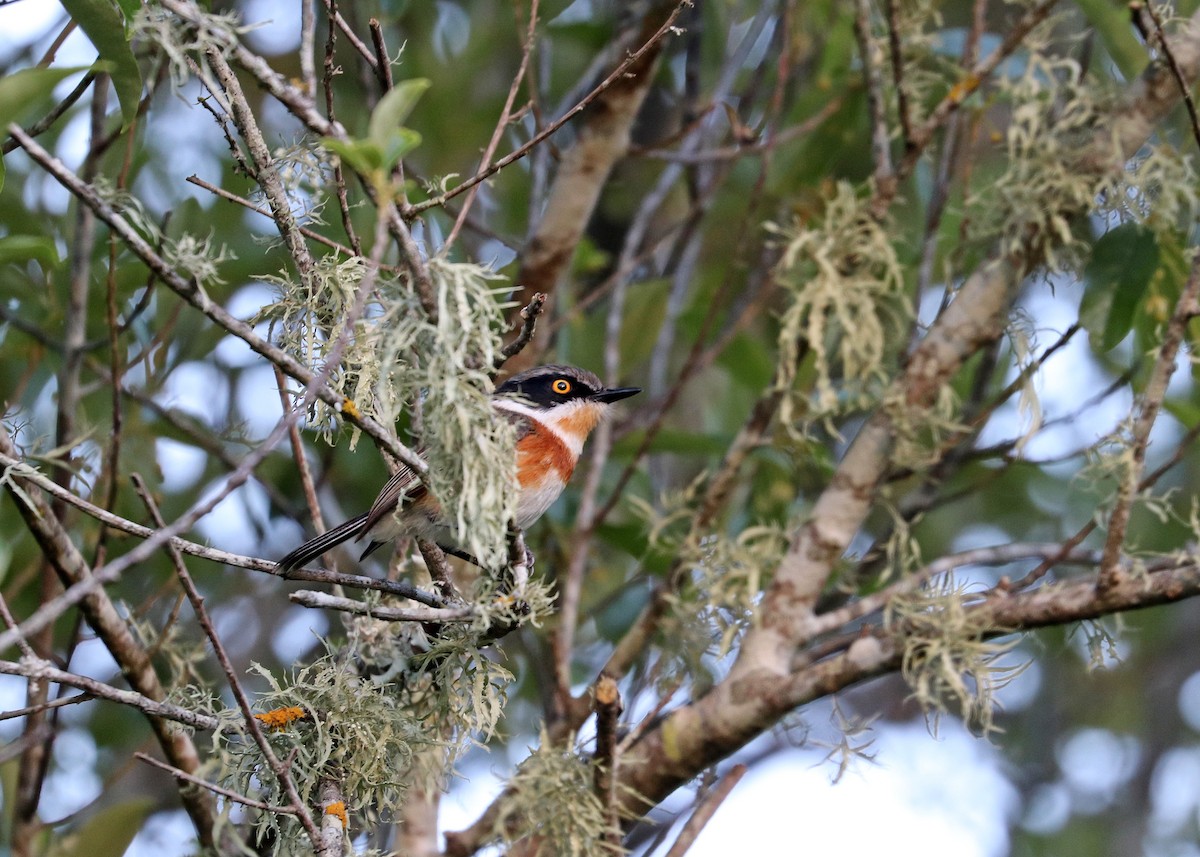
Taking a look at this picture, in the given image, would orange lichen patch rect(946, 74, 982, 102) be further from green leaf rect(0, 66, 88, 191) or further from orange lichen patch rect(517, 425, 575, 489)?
green leaf rect(0, 66, 88, 191)

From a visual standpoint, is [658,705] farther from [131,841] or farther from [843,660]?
[131,841]

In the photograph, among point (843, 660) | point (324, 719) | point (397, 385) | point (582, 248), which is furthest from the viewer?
point (582, 248)

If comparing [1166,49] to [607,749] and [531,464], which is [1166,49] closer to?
[531,464]

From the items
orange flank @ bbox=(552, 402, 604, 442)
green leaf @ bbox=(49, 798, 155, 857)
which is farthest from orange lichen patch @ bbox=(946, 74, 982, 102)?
green leaf @ bbox=(49, 798, 155, 857)

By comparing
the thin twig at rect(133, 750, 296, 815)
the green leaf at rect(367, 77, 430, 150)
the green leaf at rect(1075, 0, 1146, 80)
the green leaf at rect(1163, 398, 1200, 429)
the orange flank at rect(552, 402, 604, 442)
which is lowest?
the thin twig at rect(133, 750, 296, 815)

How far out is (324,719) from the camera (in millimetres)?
3006

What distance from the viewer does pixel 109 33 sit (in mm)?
2791

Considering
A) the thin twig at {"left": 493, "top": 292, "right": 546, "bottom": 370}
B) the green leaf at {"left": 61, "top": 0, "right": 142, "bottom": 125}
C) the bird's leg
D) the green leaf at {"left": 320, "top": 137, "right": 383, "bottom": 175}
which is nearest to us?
the green leaf at {"left": 320, "top": 137, "right": 383, "bottom": 175}

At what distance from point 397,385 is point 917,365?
2.51m

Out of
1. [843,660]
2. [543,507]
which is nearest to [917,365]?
[843,660]

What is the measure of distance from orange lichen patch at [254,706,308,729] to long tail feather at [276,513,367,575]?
36 centimetres

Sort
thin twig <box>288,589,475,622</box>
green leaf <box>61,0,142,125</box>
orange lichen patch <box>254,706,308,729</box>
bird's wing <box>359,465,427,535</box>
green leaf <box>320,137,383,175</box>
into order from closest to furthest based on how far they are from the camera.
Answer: green leaf <box>320,137,383,175</box> → thin twig <box>288,589,475,622</box> → green leaf <box>61,0,142,125</box> → orange lichen patch <box>254,706,308,729</box> → bird's wing <box>359,465,427,535</box>

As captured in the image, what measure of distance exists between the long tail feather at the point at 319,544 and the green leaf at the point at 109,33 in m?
1.20

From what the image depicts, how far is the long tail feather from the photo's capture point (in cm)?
295
